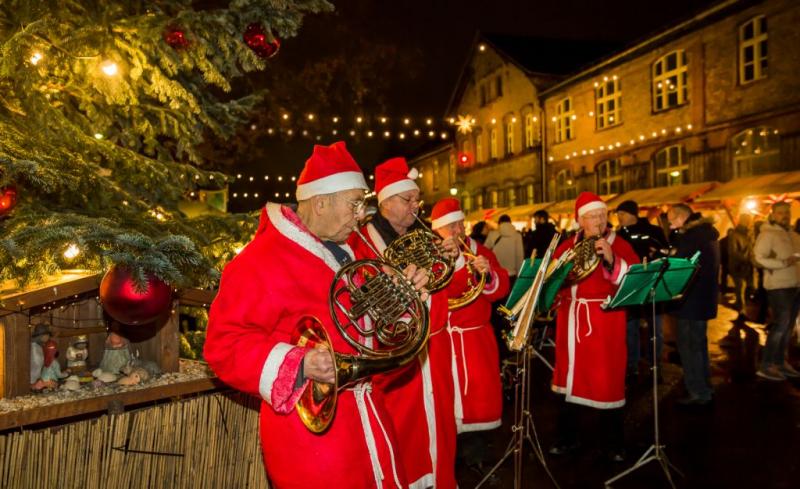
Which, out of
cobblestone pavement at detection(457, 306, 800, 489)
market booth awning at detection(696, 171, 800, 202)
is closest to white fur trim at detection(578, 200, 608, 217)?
cobblestone pavement at detection(457, 306, 800, 489)

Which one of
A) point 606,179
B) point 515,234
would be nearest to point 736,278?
point 515,234

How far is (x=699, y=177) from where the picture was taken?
67.6 ft

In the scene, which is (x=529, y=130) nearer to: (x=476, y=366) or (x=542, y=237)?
(x=542, y=237)

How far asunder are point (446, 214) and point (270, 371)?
132 inches

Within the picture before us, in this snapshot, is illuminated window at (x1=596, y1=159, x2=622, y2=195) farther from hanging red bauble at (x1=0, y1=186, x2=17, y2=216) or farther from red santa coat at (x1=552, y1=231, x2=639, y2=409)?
hanging red bauble at (x1=0, y1=186, x2=17, y2=216)

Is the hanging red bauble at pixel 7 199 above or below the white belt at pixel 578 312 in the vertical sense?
above

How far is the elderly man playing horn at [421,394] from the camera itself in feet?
12.9

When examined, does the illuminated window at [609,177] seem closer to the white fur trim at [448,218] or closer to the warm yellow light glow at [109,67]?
the white fur trim at [448,218]

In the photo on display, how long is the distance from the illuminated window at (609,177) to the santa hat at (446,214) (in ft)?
68.2

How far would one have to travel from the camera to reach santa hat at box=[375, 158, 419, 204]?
4.63m

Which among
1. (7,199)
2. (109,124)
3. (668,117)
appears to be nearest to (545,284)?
(7,199)

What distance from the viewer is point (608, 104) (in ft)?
83.3

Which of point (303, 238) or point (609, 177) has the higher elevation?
point (609, 177)

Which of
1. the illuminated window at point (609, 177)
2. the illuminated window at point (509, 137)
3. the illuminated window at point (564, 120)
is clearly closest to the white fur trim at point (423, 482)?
the illuminated window at point (609, 177)
